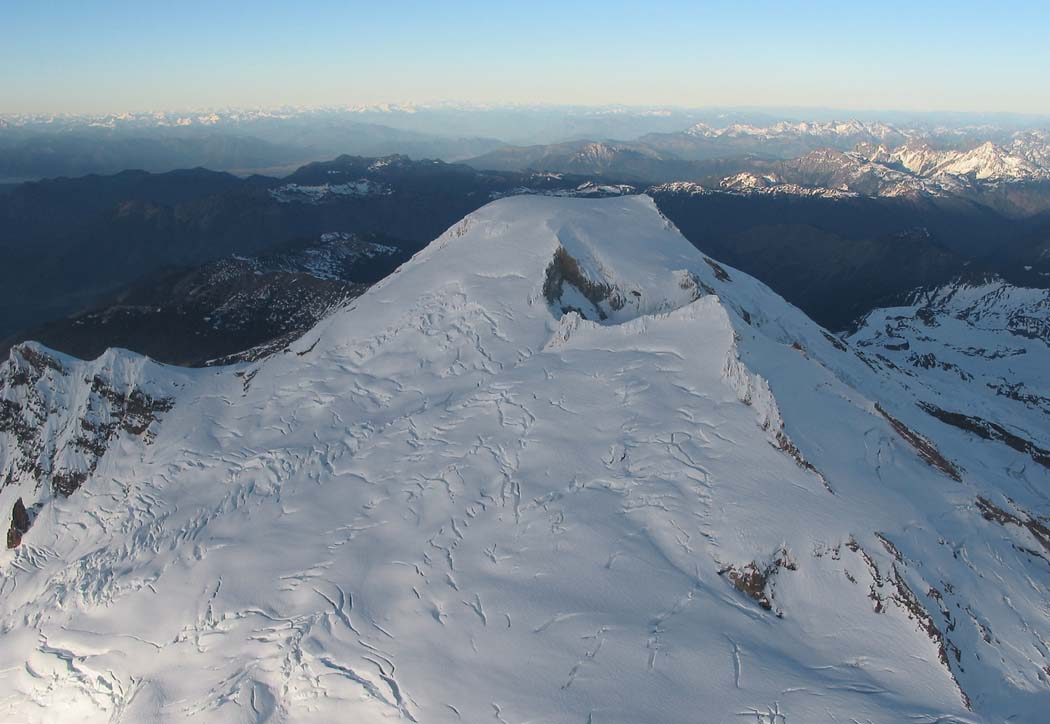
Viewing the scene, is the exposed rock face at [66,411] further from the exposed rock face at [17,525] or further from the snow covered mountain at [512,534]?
the exposed rock face at [17,525]

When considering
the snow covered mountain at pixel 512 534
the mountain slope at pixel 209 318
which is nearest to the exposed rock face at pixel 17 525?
the snow covered mountain at pixel 512 534

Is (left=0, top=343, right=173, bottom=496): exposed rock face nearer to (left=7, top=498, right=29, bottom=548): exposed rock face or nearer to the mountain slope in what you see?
(left=7, top=498, right=29, bottom=548): exposed rock face

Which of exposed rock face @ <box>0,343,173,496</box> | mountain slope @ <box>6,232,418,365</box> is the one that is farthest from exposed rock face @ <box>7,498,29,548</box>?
mountain slope @ <box>6,232,418,365</box>

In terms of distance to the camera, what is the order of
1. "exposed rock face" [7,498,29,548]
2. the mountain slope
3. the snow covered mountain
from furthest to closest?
1. the mountain slope
2. "exposed rock face" [7,498,29,548]
3. the snow covered mountain

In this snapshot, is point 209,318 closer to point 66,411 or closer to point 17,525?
point 66,411

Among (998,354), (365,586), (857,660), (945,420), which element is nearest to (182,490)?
(365,586)

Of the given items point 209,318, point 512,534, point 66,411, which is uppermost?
point 512,534

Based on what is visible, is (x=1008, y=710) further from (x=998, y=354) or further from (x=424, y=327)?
(x=998, y=354)

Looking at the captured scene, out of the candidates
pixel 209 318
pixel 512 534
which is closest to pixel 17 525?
pixel 512 534

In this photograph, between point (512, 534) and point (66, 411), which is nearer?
point (512, 534)

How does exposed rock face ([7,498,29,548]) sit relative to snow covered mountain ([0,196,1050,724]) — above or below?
below
